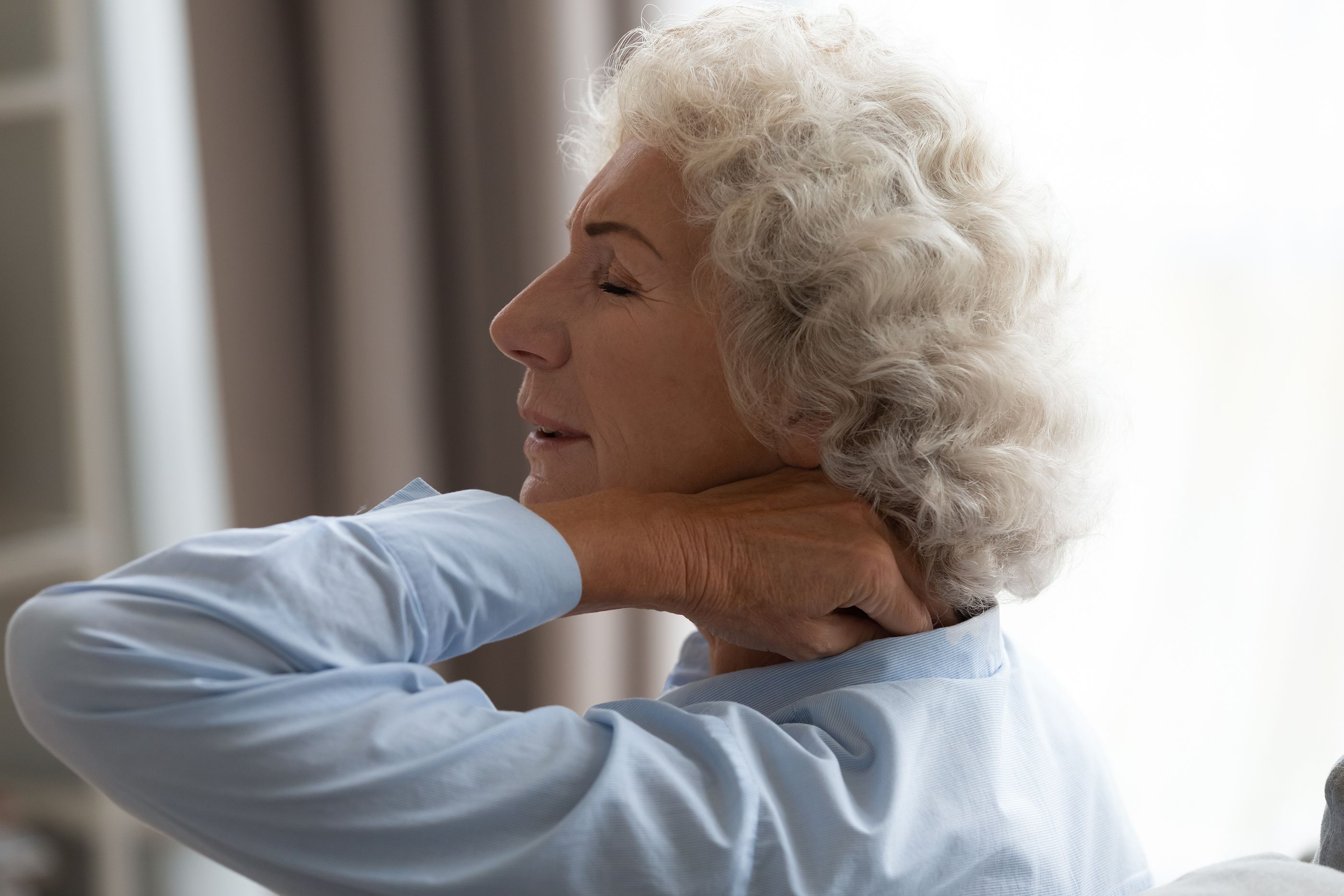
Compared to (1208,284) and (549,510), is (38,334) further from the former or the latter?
(1208,284)

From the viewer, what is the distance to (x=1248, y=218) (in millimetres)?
1448

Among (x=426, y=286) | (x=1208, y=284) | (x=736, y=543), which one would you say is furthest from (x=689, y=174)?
(x=426, y=286)

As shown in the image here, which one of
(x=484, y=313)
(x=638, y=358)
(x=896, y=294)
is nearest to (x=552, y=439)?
(x=638, y=358)

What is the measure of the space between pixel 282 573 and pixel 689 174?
514 millimetres

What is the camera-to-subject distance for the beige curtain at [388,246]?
6.12ft

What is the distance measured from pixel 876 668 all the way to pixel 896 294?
319 millimetres

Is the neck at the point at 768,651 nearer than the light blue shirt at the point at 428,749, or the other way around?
the light blue shirt at the point at 428,749

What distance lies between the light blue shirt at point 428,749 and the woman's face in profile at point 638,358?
0.71 ft

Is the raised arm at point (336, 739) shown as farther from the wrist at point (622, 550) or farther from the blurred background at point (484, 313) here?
the blurred background at point (484, 313)

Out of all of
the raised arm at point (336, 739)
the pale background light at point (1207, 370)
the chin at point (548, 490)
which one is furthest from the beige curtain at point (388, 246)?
the raised arm at point (336, 739)

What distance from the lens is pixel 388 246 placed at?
77.6 inches

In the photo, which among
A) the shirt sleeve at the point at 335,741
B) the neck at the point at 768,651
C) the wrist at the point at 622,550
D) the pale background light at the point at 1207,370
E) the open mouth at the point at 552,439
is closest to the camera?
the shirt sleeve at the point at 335,741

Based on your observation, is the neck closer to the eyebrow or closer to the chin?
the chin

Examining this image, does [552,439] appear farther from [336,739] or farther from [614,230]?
[336,739]
